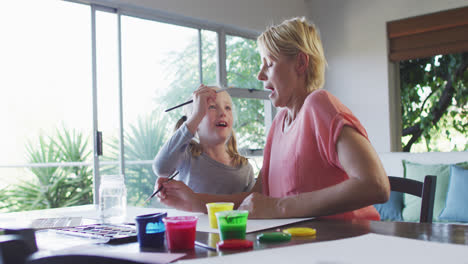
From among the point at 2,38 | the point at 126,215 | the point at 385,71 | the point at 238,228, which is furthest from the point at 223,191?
the point at 2,38

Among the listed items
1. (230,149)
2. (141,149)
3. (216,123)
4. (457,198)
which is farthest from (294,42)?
(141,149)

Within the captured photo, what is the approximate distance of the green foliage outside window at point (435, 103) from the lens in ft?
15.5

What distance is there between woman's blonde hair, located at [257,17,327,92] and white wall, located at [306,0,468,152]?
11.3ft

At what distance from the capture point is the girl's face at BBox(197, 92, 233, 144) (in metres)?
2.03

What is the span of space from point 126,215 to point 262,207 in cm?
59

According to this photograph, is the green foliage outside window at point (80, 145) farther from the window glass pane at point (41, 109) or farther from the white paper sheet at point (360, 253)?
the white paper sheet at point (360, 253)

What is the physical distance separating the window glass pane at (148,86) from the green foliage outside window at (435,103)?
251 cm

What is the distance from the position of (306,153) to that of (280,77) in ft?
0.93

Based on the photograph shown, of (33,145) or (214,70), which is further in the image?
(33,145)

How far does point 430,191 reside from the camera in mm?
1254

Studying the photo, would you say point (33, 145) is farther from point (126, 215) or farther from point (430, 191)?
point (430, 191)

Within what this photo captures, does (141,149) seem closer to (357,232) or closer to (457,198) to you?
(457,198)

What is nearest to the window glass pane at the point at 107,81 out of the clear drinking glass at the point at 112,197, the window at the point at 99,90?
the window at the point at 99,90

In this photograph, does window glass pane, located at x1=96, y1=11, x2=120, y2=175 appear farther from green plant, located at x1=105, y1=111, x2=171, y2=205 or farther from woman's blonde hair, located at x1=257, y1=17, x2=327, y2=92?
woman's blonde hair, located at x1=257, y1=17, x2=327, y2=92
